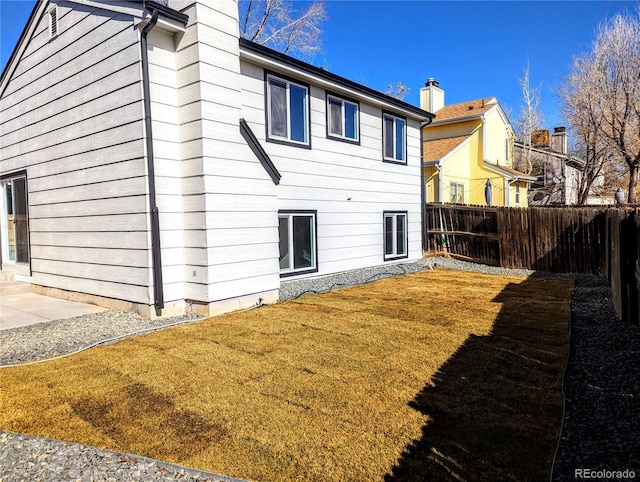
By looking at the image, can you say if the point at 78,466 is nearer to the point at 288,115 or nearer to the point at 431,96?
the point at 288,115

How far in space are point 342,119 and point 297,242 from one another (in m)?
3.52

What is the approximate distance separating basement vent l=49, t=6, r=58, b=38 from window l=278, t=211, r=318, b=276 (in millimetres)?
5673

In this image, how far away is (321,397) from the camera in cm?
371

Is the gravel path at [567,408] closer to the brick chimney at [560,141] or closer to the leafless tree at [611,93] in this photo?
the leafless tree at [611,93]

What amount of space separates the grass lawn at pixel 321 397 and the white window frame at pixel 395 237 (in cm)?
618

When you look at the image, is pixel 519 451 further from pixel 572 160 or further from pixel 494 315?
pixel 572 160

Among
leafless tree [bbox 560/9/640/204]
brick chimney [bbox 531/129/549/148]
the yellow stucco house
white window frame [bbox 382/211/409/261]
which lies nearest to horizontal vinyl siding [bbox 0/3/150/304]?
white window frame [bbox 382/211/409/261]

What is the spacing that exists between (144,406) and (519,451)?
115 inches

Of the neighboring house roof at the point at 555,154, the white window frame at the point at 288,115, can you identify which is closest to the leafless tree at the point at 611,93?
the neighboring house roof at the point at 555,154

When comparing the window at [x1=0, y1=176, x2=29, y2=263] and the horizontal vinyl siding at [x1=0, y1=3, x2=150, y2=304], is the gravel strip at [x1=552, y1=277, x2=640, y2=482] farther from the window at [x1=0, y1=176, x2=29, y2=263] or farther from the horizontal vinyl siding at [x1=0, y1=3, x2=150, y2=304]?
the window at [x1=0, y1=176, x2=29, y2=263]

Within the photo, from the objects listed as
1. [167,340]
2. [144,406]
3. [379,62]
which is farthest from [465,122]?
[144,406]

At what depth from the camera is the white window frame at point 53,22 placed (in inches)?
324

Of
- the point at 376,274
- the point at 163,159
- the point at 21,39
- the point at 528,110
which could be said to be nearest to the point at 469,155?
the point at 376,274

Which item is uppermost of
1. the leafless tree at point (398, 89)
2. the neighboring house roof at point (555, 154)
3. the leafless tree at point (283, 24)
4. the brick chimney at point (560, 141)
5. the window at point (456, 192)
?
the leafless tree at point (283, 24)
